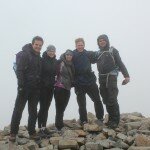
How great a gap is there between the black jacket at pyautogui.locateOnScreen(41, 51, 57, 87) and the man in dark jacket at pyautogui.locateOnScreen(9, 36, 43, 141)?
366 mm

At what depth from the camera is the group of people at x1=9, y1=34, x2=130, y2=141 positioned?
1185cm

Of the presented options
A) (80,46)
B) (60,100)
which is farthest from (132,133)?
(80,46)

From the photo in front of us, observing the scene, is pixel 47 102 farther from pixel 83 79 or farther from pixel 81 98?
pixel 83 79

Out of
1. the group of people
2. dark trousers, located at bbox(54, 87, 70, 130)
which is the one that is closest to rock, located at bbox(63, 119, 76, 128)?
the group of people

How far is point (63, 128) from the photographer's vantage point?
13281 mm

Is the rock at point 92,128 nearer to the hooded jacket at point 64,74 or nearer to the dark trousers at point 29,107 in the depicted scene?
the hooded jacket at point 64,74

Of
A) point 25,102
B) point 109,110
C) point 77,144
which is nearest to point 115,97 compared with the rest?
point 109,110

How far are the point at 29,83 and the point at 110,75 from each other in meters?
3.06

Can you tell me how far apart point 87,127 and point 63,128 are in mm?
869

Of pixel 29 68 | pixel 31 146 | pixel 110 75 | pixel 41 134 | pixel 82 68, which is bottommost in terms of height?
pixel 31 146

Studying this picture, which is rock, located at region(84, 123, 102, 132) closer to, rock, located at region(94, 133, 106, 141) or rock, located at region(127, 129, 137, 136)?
rock, located at region(94, 133, 106, 141)

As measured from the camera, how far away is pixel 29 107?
1211 cm

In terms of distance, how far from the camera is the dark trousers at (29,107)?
11664mm

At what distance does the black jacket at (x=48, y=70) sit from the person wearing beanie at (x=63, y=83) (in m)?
0.24
